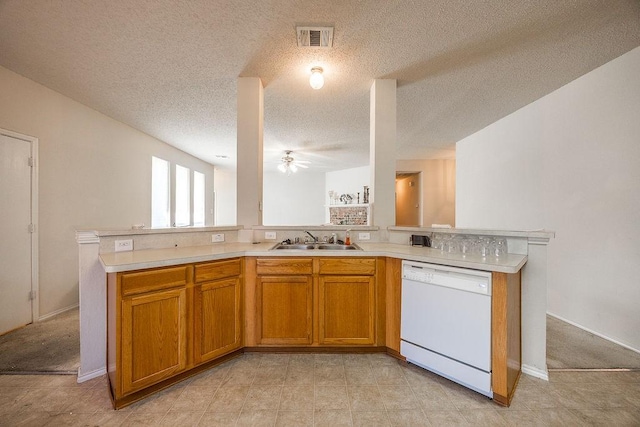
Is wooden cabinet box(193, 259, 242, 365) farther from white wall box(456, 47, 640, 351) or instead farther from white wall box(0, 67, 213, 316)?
white wall box(456, 47, 640, 351)

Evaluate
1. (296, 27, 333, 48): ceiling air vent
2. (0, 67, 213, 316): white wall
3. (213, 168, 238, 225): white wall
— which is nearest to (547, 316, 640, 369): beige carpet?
(296, 27, 333, 48): ceiling air vent

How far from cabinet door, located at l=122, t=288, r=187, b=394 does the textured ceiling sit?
2062 millimetres

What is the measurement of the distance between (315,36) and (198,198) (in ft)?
20.4

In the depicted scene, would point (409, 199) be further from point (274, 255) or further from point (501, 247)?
point (274, 255)

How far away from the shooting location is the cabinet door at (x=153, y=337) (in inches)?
59.6

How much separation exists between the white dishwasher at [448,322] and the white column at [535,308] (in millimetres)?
579

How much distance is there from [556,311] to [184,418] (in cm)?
386

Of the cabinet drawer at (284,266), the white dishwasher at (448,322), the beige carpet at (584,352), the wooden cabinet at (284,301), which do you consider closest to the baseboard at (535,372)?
the beige carpet at (584,352)

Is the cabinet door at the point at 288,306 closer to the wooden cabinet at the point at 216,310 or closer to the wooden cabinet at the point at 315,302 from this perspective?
the wooden cabinet at the point at 315,302

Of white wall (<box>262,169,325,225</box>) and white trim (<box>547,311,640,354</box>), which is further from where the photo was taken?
white wall (<box>262,169,325,225</box>)

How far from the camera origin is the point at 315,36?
2057 millimetres

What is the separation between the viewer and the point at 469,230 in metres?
2.05

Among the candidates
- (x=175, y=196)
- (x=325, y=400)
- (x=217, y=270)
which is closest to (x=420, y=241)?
(x=325, y=400)

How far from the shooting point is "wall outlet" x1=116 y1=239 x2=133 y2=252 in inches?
74.6
